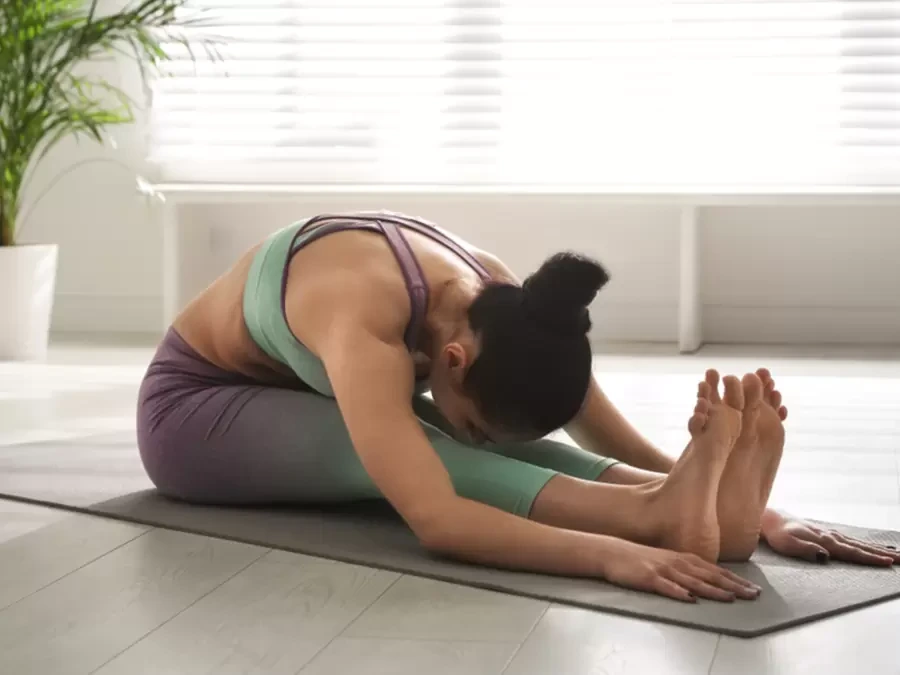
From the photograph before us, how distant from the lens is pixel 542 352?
166 centimetres

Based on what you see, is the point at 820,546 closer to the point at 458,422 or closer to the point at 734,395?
the point at 734,395

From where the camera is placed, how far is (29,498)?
2.26m

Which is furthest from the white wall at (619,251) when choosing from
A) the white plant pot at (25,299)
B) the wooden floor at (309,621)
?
the wooden floor at (309,621)

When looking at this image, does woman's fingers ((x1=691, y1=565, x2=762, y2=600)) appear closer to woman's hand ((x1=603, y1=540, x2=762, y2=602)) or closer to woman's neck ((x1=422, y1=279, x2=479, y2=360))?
woman's hand ((x1=603, y1=540, x2=762, y2=602))

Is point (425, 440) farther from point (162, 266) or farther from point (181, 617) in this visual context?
point (162, 266)

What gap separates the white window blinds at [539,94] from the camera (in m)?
4.24

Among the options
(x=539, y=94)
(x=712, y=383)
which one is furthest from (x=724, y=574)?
(x=539, y=94)

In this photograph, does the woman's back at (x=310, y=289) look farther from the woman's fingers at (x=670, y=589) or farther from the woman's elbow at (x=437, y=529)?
the woman's fingers at (x=670, y=589)

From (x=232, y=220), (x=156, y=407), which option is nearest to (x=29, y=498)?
(x=156, y=407)

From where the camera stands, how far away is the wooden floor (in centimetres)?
144

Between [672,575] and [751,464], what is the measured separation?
0.20 metres

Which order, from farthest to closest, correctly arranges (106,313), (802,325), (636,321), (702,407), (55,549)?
1. (106,313)
2. (636,321)
3. (802,325)
4. (55,549)
5. (702,407)

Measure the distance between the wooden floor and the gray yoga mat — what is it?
0.02 meters

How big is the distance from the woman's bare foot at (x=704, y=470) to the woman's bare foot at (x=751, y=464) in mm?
23
